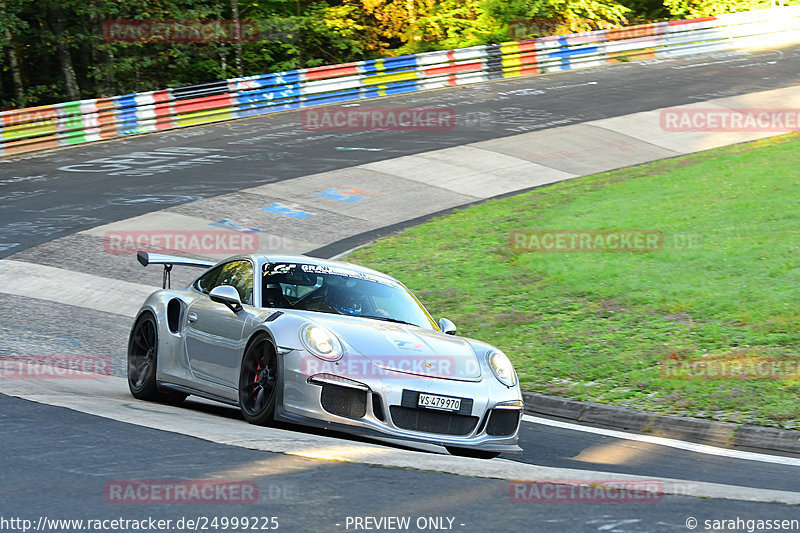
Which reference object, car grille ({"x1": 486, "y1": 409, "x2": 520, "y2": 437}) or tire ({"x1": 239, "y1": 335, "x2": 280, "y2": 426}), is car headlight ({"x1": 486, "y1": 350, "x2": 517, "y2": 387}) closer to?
car grille ({"x1": 486, "y1": 409, "x2": 520, "y2": 437})

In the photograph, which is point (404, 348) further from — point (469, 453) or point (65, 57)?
point (65, 57)

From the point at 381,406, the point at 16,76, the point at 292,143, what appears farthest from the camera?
the point at 16,76

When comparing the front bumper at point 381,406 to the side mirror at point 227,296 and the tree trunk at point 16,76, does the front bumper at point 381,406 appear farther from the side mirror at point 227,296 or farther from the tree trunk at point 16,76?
the tree trunk at point 16,76

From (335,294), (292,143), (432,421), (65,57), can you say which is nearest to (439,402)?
(432,421)

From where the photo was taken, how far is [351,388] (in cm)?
657

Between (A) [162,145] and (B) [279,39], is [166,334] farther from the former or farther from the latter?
(B) [279,39]

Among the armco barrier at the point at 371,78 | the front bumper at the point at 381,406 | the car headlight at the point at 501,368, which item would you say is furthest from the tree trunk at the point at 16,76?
the front bumper at the point at 381,406

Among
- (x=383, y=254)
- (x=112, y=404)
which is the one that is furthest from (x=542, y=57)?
(x=112, y=404)

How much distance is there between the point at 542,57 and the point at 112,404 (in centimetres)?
2876

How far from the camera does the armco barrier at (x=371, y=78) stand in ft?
84.3

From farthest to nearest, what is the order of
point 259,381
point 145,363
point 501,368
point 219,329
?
point 145,363 → point 219,329 → point 501,368 → point 259,381

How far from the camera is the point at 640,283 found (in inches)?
511

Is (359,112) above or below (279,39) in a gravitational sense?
below

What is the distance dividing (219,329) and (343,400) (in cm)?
154
